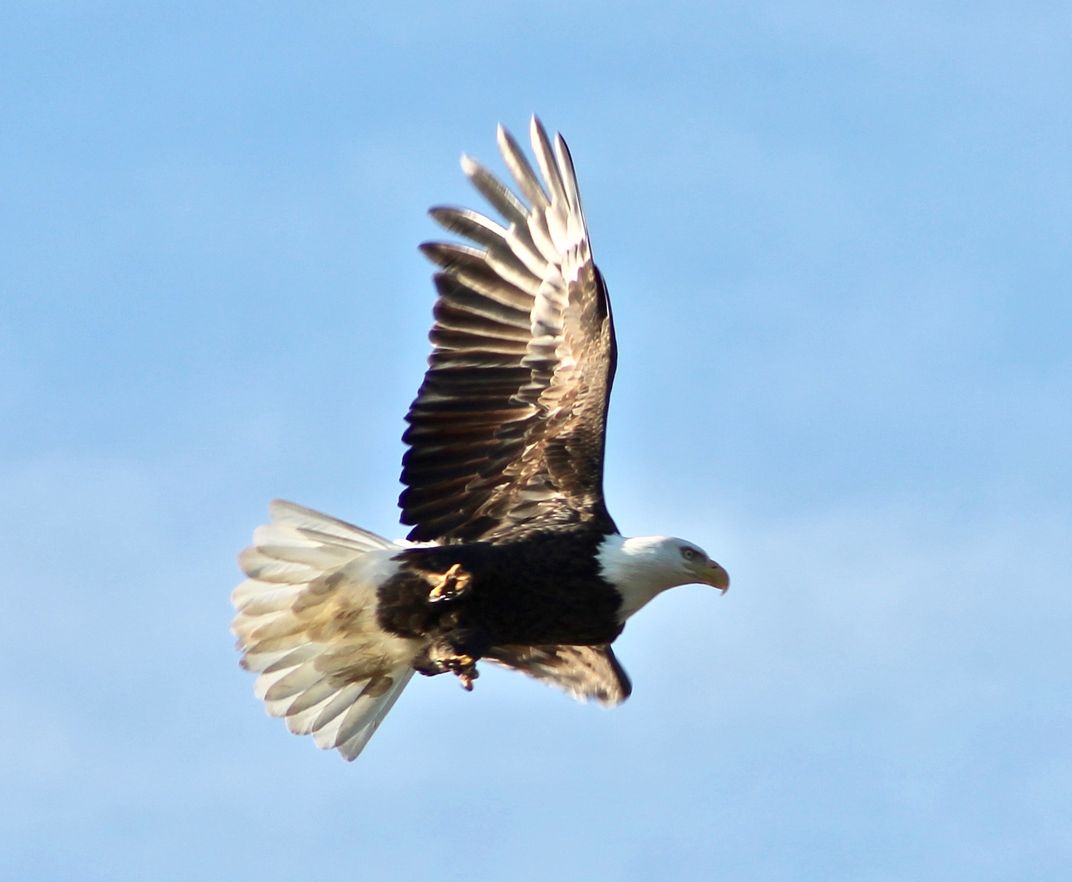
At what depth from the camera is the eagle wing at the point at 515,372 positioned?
32.4 ft

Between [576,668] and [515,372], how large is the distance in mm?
1492

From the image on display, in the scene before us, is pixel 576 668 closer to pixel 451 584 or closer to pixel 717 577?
pixel 717 577

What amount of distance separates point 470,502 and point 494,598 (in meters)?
0.65

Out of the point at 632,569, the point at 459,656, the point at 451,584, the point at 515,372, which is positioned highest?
the point at 515,372

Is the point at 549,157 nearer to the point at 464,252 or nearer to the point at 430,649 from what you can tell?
the point at 464,252

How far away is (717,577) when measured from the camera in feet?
32.4

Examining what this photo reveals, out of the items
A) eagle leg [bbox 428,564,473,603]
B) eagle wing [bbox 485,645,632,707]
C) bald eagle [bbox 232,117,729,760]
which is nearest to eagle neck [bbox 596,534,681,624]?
bald eagle [bbox 232,117,729,760]

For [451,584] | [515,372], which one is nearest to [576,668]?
→ [451,584]

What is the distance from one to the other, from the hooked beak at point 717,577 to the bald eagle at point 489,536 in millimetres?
23

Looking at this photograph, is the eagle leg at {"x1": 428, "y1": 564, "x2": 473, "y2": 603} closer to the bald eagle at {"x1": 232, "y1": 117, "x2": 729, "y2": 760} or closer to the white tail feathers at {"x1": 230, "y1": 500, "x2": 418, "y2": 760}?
the bald eagle at {"x1": 232, "y1": 117, "x2": 729, "y2": 760}

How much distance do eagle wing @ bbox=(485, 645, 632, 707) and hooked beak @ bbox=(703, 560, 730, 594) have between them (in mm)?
735

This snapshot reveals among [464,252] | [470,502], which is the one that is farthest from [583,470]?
[464,252]

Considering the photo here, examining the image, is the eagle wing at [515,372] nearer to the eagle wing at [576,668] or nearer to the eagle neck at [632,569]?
the eagle neck at [632,569]

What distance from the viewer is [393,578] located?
378 inches
